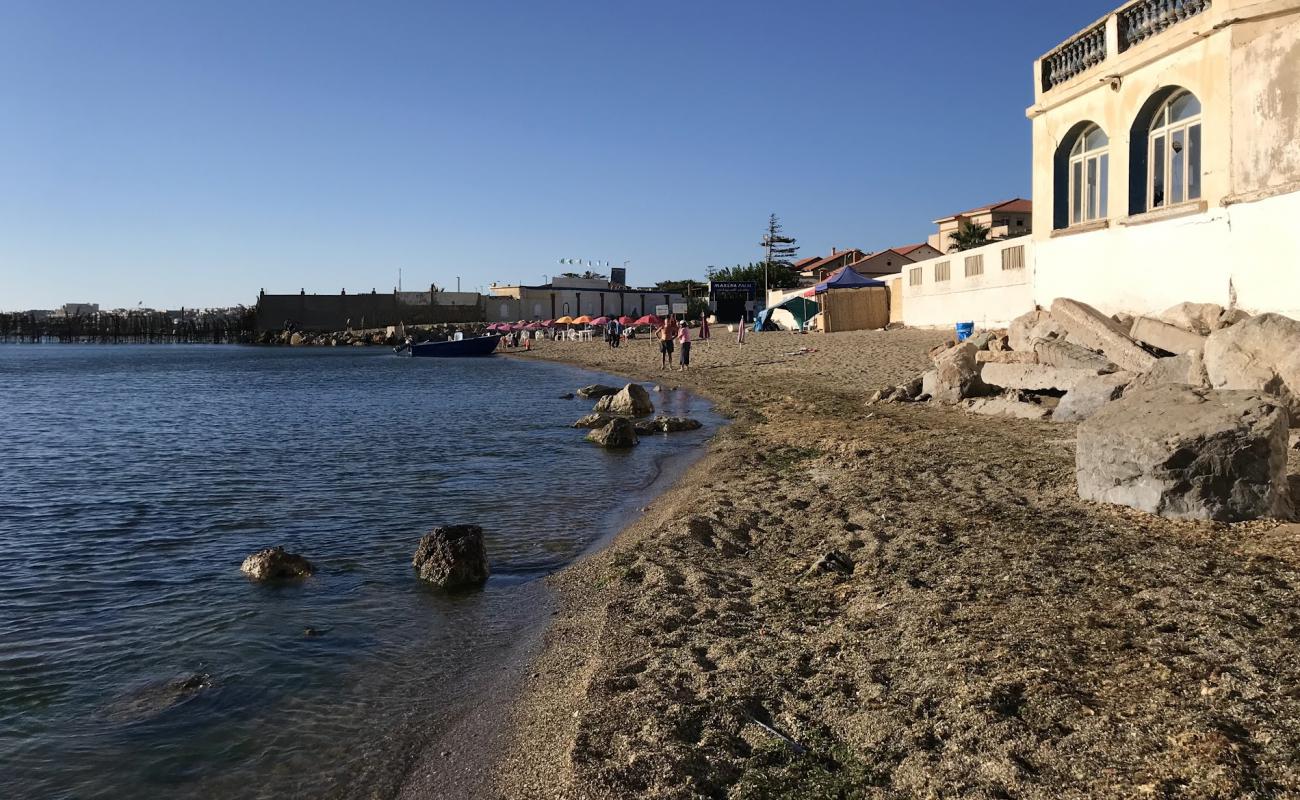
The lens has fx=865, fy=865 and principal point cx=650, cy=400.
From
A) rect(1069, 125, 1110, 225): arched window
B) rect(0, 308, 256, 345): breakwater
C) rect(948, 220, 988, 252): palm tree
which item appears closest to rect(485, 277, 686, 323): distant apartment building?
rect(948, 220, 988, 252): palm tree

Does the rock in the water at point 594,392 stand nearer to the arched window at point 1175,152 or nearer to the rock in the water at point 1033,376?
the rock in the water at point 1033,376

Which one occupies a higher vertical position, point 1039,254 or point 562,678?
point 1039,254

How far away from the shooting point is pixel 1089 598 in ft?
19.0

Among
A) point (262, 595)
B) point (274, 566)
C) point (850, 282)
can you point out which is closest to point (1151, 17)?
point (274, 566)

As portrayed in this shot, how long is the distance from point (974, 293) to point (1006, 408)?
45.3 ft

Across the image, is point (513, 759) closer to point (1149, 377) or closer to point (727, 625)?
point (727, 625)

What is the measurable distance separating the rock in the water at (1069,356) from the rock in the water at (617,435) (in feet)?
24.9

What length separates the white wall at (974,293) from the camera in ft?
78.3

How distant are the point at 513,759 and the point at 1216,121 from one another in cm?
1500

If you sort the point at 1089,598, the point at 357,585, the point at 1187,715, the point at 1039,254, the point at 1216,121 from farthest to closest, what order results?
1. the point at 1039,254
2. the point at 1216,121
3. the point at 357,585
4. the point at 1089,598
5. the point at 1187,715

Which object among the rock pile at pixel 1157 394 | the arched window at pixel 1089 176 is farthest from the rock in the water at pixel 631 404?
the arched window at pixel 1089 176

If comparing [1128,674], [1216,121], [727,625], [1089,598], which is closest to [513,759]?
[727,625]

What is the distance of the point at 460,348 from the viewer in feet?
215

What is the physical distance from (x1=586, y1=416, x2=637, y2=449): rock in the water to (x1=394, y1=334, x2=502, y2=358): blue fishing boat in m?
48.3
